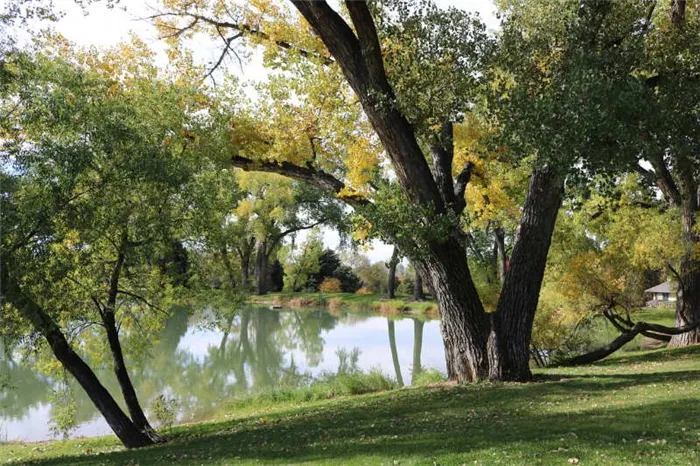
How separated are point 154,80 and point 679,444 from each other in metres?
12.6

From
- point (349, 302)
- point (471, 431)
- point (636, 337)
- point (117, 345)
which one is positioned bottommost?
point (636, 337)

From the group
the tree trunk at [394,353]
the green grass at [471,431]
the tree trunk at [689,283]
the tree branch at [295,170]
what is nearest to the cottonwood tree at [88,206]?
the tree branch at [295,170]

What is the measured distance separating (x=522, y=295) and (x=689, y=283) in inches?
406

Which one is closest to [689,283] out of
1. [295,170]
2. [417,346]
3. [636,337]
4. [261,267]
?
[636,337]

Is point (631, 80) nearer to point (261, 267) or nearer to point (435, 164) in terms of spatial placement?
point (435, 164)

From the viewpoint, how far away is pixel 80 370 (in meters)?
9.90

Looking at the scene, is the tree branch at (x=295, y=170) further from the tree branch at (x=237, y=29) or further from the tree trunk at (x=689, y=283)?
the tree trunk at (x=689, y=283)

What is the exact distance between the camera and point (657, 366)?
13.8 metres

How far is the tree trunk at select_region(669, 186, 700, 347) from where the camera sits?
56.6 ft

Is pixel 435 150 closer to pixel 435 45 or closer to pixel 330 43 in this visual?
pixel 435 45

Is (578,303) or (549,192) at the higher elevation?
(549,192)

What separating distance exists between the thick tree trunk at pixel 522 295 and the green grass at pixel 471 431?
0.61 metres

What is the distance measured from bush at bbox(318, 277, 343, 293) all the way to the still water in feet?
65.0

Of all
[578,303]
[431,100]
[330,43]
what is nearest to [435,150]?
[431,100]
